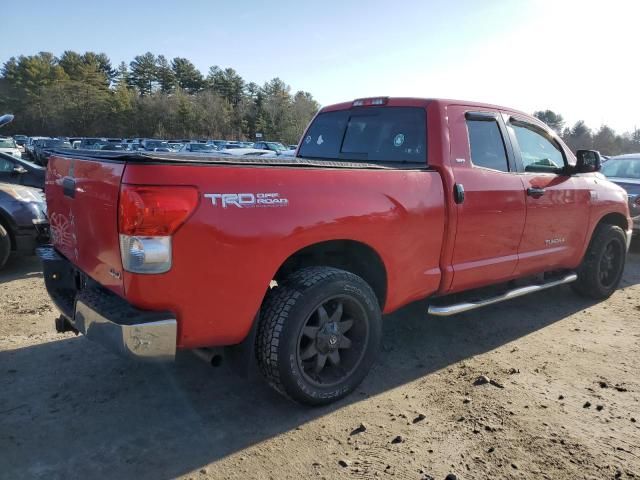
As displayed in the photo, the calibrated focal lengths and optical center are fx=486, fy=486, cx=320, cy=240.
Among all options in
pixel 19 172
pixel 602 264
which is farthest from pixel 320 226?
pixel 19 172

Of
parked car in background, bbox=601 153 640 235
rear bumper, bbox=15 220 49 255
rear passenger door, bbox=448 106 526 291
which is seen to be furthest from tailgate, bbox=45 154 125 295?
parked car in background, bbox=601 153 640 235

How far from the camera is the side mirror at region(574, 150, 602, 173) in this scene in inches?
187

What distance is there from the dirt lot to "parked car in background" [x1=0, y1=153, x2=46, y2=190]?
4.52 metres

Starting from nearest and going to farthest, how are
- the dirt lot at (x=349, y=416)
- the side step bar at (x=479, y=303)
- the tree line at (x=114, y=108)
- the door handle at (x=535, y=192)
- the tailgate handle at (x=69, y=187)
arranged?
the dirt lot at (x=349, y=416) < the tailgate handle at (x=69, y=187) < the side step bar at (x=479, y=303) < the door handle at (x=535, y=192) < the tree line at (x=114, y=108)

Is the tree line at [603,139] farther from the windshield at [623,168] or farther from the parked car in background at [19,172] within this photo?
the parked car in background at [19,172]

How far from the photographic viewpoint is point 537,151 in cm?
461

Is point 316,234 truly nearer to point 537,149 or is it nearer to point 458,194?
point 458,194

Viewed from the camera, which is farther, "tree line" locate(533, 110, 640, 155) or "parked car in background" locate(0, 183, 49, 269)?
"tree line" locate(533, 110, 640, 155)

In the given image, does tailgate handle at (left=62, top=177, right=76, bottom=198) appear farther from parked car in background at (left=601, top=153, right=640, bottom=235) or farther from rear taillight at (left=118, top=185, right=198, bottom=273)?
parked car in background at (left=601, top=153, right=640, bottom=235)

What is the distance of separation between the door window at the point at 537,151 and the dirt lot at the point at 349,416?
159 cm

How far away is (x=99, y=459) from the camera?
254cm

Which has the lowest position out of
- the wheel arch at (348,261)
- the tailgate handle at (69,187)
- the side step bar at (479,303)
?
the side step bar at (479,303)

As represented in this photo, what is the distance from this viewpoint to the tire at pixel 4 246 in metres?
5.95

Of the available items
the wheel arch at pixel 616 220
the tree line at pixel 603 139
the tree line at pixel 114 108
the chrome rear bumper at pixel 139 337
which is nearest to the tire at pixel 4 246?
the chrome rear bumper at pixel 139 337
